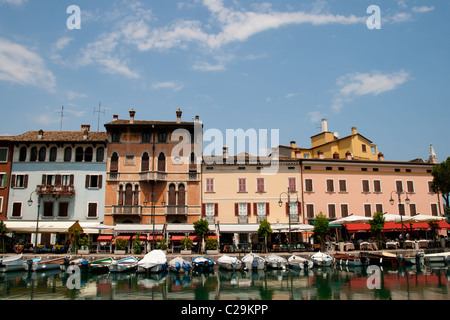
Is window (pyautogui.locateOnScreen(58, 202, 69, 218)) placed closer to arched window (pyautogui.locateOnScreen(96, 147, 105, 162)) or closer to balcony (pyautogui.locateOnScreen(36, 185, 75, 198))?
balcony (pyautogui.locateOnScreen(36, 185, 75, 198))

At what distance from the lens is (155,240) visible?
33125 millimetres

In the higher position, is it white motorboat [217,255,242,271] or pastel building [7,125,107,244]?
pastel building [7,125,107,244]

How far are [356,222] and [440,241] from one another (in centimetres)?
927

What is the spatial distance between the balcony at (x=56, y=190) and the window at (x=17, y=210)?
7.99 feet

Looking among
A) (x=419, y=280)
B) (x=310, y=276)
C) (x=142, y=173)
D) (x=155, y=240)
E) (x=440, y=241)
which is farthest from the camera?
(x=142, y=173)

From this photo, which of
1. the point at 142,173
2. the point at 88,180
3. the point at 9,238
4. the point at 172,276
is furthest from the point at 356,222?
the point at 9,238

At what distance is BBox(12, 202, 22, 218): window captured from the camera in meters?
36.9

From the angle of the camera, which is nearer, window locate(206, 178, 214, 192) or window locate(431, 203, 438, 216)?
window locate(206, 178, 214, 192)

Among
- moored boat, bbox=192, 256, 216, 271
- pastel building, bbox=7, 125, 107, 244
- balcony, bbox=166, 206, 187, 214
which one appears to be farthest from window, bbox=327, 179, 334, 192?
pastel building, bbox=7, 125, 107, 244

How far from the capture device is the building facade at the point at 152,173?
3719 centimetres

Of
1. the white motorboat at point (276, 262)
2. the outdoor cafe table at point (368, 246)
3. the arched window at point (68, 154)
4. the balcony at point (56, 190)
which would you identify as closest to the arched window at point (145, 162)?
the balcony at point (56, 190)

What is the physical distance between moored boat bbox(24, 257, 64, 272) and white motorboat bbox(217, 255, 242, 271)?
13152 mm
